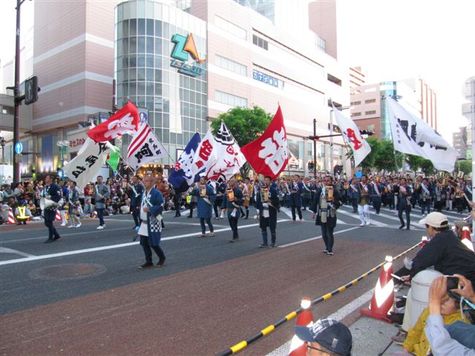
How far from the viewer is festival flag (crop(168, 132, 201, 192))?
15266mm

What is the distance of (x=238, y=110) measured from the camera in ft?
143

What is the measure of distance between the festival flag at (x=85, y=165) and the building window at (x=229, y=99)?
139 ft

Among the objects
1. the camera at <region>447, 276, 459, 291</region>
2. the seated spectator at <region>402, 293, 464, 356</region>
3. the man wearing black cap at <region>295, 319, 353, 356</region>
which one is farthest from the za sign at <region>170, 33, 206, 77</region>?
the man wearing black cap at <region>295, 319, 353, 356</region>

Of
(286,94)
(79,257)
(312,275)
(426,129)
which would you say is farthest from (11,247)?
(286,94)

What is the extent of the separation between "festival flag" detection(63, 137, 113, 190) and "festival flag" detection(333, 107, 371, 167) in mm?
7992

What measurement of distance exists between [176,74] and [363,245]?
41545 millimetres

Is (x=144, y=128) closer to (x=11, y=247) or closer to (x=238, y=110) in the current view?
(x=11, y=247)

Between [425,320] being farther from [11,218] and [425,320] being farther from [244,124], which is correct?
[244,124]

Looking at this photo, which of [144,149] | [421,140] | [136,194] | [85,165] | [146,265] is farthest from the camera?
[144,149]

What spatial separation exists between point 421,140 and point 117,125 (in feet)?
32.0

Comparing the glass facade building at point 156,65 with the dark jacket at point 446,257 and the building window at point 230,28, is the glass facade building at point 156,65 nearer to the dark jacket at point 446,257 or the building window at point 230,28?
the building window at point 230,28

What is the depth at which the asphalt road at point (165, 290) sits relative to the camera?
459 cm

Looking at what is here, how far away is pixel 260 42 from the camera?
6606 cm

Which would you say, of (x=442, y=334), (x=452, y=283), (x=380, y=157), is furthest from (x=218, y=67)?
(x=442, y=334)
